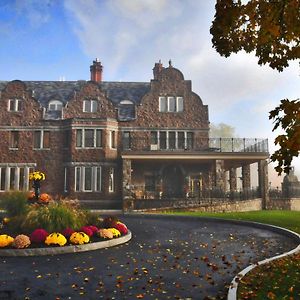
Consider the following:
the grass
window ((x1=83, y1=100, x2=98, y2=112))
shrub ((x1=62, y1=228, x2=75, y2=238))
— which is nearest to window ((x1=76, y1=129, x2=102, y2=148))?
window ((x1=83, y1=100, x2=98, y2=112))

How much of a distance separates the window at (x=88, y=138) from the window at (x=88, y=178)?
1885 millimetres

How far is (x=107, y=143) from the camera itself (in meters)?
29.3

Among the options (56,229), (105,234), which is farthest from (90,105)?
(105,234)

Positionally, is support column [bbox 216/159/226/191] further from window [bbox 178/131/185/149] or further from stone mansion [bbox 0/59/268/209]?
window [bbox 178/131/185/149]

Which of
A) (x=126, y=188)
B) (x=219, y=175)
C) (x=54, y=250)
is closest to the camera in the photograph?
(x=54, y=250)

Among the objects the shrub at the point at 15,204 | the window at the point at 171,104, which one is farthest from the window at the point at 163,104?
the shrub at the point at 15,204

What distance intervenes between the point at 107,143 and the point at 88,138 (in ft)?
5.52

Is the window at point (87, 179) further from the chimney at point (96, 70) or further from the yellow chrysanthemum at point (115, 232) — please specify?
the yellow chrysanthemum at point (115, 232)

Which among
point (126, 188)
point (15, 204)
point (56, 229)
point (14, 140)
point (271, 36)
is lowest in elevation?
point (56, 229)

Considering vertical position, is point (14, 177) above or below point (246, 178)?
above

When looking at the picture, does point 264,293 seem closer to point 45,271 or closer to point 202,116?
point 45,271

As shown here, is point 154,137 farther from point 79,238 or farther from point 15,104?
point 79,238

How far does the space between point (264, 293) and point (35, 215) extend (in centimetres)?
847

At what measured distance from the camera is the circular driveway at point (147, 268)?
6.40 m
